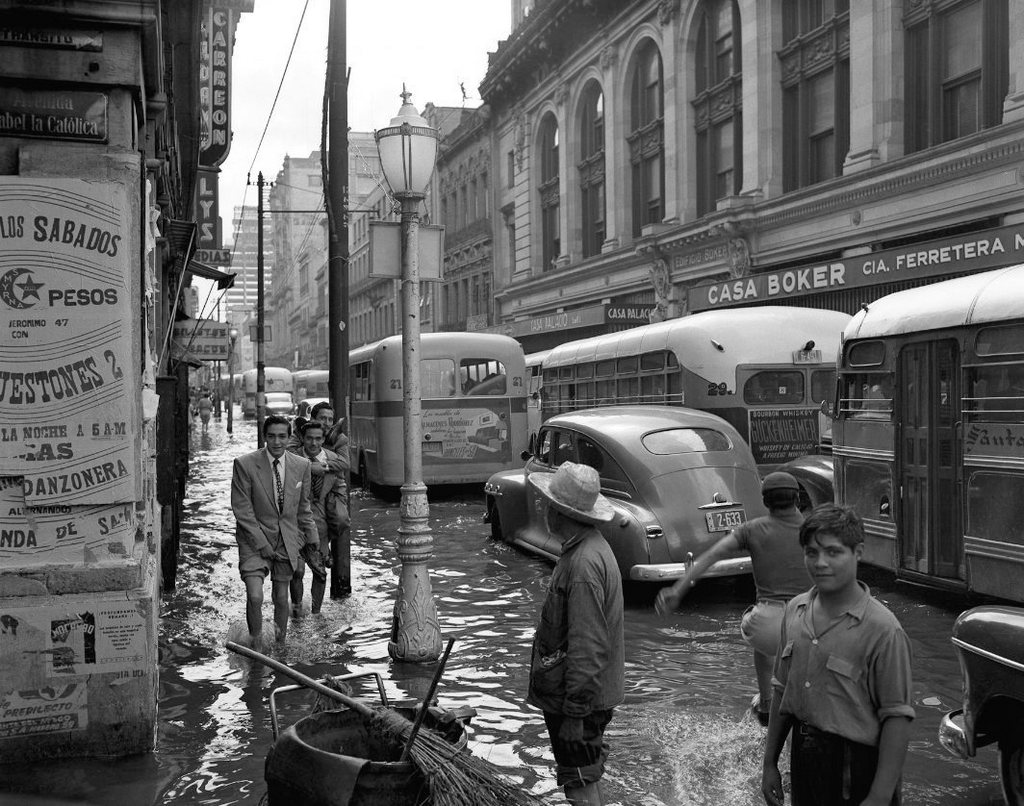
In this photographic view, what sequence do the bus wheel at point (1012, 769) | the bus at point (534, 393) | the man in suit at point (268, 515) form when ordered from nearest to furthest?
1. the bus wheel at point (1012, 769)
2. the man in suit at point (268, 515)
3. the bus at point (534, 393)

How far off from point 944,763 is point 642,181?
3024 centimetres

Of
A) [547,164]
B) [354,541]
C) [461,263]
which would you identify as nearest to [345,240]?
[354,541]

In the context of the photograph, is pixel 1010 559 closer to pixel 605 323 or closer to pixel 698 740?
pixel 698 740

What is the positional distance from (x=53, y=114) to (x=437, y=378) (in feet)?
46.0

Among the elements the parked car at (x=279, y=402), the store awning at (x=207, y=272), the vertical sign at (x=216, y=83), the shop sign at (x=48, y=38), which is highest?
the vertical sign at (x=216, y=83)

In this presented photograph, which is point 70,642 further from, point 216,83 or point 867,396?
point 216,83

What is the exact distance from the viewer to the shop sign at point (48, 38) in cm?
573

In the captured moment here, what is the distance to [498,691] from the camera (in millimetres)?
7219

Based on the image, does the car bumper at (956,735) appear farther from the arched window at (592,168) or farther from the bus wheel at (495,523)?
the arched window at (592,168)

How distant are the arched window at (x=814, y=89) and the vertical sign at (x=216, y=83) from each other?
1398 cm

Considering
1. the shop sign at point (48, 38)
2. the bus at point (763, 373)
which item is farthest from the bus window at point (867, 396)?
the shop sign at point (48, 38)

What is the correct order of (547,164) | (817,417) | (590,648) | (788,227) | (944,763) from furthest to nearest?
(547,164), (788,227), (817,417), (944,763), (590,648)

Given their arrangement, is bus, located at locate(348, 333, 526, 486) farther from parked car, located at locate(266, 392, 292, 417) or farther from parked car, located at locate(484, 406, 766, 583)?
parked car, located at locate(266, 392, 292, 417)

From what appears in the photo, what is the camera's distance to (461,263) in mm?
52188
